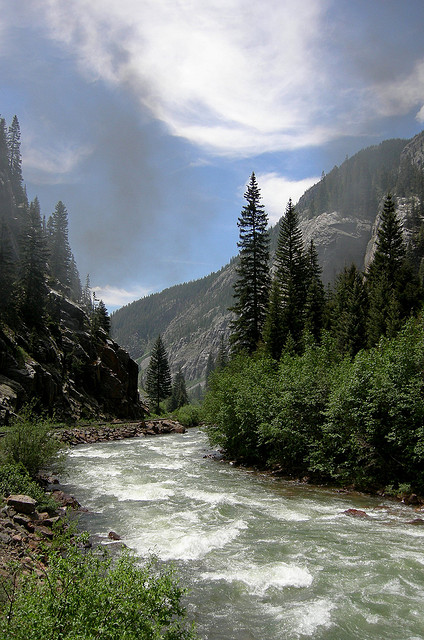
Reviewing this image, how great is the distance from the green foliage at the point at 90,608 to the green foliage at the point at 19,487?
25.2ft

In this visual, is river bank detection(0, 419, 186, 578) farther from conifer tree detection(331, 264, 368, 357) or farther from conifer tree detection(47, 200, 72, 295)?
conifer tree detection(47, 200, 72, 295)

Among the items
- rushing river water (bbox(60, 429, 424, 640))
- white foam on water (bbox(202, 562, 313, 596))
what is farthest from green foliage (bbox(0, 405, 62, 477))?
white foam on water (bbox(202, 562, 313, 596))

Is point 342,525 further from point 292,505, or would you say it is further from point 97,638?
point 97,638

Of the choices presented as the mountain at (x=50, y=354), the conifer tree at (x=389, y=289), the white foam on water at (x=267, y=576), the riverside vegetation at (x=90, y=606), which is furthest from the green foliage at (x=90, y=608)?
the conifer tree at (x=389, y=289)

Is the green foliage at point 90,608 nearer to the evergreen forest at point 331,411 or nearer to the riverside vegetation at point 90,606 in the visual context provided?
the riverside vegetation at point 90,606

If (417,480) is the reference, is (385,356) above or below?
above

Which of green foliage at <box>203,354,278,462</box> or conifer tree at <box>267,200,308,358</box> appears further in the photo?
conifer tree at <box>267,200,308,358</box>

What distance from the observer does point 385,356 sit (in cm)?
1465

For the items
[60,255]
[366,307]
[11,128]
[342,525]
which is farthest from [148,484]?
[11,128]

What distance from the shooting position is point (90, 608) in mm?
3785

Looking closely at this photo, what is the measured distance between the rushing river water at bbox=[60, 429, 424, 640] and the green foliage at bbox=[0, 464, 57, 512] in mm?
1238

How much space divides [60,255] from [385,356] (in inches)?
3420

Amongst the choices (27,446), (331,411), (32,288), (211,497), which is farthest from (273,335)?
(32,288)

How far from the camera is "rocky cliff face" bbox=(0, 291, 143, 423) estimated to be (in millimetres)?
35922
